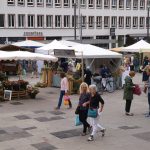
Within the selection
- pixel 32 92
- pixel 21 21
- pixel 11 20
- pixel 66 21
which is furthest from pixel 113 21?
pixel 32 92

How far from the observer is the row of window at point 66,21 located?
6291cm

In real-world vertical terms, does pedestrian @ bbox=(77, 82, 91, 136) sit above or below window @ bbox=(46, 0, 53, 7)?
below

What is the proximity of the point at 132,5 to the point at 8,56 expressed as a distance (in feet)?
193

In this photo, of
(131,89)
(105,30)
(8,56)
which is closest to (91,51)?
(8,56)

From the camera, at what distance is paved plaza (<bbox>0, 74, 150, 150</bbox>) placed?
1161 cm

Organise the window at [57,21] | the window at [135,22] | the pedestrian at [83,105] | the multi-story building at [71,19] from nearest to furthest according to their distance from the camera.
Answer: the pedestrian at [83,105], the multi-story building at [71,19], the window at [57,21], the window at [135,22]

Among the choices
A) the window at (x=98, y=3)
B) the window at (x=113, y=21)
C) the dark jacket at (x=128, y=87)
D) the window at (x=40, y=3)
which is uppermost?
the window at (x=98, y=3)

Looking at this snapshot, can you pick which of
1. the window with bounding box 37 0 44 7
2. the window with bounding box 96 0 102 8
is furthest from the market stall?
the window with bounding box 96 0 102 8

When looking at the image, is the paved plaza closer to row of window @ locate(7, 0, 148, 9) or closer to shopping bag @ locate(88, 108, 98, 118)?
shopping bag @ locate(88, 108, 98, 118)

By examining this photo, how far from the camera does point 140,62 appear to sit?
1547 inches

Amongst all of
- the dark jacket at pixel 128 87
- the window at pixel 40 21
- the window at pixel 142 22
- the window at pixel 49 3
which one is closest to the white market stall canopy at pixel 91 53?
the dark jacket at pixel 128 87

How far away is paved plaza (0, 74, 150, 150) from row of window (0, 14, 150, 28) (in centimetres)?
4482

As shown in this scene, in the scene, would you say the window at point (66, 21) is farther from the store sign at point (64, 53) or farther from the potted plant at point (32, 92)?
the potted plant at point (32, 92)

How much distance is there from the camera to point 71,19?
68562 millimetres
